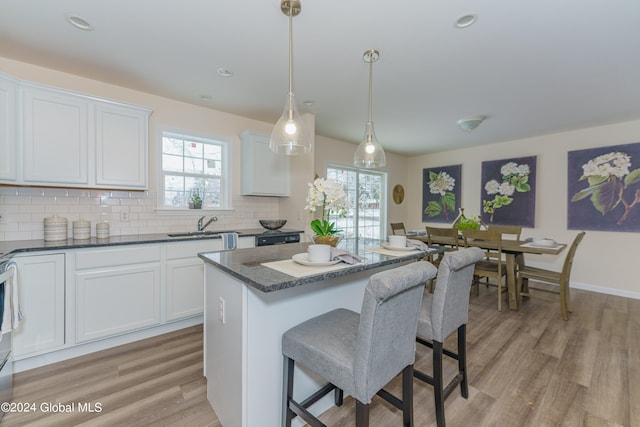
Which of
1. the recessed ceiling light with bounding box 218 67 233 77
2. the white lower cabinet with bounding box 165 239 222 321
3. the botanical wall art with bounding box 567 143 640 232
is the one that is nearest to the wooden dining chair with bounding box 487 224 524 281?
the botanical wall art with bounding box 567 143 640 232

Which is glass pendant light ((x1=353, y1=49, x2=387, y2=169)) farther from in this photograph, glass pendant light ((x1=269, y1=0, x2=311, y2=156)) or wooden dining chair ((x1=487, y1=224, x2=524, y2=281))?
wooden dining chair ((x1=487, y1=224, x2=524, y2=281))

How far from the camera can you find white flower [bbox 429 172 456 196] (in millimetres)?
5719

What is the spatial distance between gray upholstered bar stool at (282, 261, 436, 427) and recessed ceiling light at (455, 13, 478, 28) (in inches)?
66.6

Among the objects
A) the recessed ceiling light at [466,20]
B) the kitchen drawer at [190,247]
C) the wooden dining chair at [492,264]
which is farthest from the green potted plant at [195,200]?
the wooden dining chair at [492,264]

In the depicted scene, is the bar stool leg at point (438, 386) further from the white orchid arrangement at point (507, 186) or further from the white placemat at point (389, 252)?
the white orchid arrangement at point (507, 186)

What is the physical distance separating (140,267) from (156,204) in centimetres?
94

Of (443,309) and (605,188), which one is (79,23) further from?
(605,188)

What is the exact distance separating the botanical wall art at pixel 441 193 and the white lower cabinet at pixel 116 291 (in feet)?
17.4

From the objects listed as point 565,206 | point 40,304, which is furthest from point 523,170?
point 40,304

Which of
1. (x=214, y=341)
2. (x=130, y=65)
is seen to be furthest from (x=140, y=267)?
(x=130, y=65)

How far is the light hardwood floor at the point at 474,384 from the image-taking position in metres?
1.64

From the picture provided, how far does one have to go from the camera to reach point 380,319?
1067mm

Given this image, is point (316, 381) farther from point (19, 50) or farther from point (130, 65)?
point (19, 50)

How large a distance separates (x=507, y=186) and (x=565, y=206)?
2.84ft
